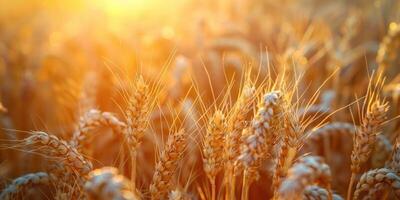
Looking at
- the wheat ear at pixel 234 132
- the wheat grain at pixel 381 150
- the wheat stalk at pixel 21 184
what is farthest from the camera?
the wheat grain at pixel 381 150

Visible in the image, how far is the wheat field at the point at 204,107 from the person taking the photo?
1.51 metres

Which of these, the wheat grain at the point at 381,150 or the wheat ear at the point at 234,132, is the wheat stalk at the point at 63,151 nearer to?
the wheat ear at the point at 234,132

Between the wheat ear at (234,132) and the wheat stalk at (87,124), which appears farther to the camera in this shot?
the wheat stalk at (87,124)

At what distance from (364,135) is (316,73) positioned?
2337 millimetres

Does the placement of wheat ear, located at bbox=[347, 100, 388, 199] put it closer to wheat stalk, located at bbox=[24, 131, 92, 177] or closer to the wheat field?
the wheat field

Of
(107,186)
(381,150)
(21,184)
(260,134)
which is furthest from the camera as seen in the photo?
(381,150)

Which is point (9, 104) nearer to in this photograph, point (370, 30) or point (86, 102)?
point (86, 102)

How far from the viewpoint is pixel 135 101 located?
156 cm

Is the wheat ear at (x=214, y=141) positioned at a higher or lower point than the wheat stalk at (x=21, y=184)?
higher

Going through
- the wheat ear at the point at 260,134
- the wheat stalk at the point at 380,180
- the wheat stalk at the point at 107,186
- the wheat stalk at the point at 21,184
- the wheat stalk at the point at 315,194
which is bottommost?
the wheat stalk at the point at 315,194

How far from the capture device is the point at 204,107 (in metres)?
1.73

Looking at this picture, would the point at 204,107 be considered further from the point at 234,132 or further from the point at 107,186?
the point at 107,186

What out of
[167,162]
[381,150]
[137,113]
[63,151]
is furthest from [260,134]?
[381,150]

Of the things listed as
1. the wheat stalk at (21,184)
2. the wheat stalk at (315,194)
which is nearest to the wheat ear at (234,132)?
the wheat stalk at (315,194)
